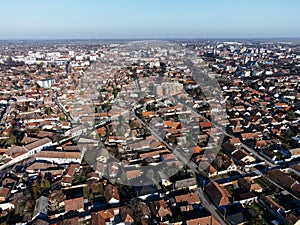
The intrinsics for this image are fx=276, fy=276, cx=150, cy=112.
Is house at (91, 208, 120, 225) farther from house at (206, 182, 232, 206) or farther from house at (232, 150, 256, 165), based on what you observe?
house at (232, 150, 256, 165)

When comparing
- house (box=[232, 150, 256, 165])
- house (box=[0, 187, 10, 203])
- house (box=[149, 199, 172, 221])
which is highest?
house (box=[232, 150, 256, 165])

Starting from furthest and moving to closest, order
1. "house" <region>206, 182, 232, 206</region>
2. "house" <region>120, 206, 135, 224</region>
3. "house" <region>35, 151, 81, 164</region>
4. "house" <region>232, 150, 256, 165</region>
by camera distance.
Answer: "house" <region>35, 151, 81, 164</region> → "house" <region>232, 150, 256, 165</region> → "house" <region>206, 182, 232, 206</region> → "house" <region>120, 206, 135, 224</region>

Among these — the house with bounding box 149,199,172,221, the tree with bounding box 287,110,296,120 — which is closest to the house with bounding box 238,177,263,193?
the house with bounding box 149,199,172,221

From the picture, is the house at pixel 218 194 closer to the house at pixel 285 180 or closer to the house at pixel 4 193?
the house at pixel 285 180

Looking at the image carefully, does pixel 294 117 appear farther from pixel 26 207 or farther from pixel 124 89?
pixel 26 207

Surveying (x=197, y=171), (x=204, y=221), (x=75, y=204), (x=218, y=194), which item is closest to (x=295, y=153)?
(x=197, y=171)

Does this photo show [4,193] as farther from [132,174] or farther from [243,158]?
[243,158]

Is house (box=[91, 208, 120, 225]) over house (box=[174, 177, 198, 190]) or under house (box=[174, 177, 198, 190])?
under

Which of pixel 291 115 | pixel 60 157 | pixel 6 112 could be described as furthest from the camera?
pixel 6 112

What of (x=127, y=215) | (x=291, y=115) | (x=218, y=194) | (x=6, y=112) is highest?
(x=291, y=115)
